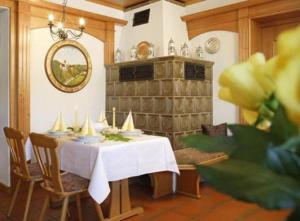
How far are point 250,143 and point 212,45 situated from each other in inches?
185

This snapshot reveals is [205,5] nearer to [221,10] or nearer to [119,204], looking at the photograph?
[221,10]

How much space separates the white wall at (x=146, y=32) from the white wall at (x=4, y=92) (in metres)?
2.01

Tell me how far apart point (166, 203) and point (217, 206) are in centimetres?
60

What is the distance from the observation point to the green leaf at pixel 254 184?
307 millimetres

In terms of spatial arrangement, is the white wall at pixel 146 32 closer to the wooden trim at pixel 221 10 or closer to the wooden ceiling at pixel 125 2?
the wooden ceiling at pixel 125 2

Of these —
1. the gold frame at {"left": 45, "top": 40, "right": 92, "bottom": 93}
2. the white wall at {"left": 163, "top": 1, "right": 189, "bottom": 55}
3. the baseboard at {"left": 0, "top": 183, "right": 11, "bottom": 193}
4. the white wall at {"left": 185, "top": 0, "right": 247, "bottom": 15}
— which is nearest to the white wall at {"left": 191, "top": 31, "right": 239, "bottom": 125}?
the white wall at {"left": 163, "top": 1, "right": 189, "bottom": 55}

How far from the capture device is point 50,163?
8.61 ft

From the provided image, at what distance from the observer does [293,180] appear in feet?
1.08

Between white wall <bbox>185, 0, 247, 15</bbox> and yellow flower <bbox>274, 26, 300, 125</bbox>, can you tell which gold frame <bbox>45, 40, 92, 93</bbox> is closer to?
white wall <bbox>185, 0, 247, 15</bbox>

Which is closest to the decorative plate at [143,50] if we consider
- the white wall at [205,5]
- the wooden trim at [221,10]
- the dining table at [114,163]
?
the wooden trim at [221,10]

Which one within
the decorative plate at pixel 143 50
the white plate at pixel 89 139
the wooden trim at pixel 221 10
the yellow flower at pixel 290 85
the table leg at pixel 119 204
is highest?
the wooden trim at pixel 221 10

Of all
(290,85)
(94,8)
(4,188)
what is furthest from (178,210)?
(94,8)

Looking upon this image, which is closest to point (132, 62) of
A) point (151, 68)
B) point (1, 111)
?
point (151, 68)

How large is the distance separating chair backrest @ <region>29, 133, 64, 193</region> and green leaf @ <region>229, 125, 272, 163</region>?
2.23 meters
